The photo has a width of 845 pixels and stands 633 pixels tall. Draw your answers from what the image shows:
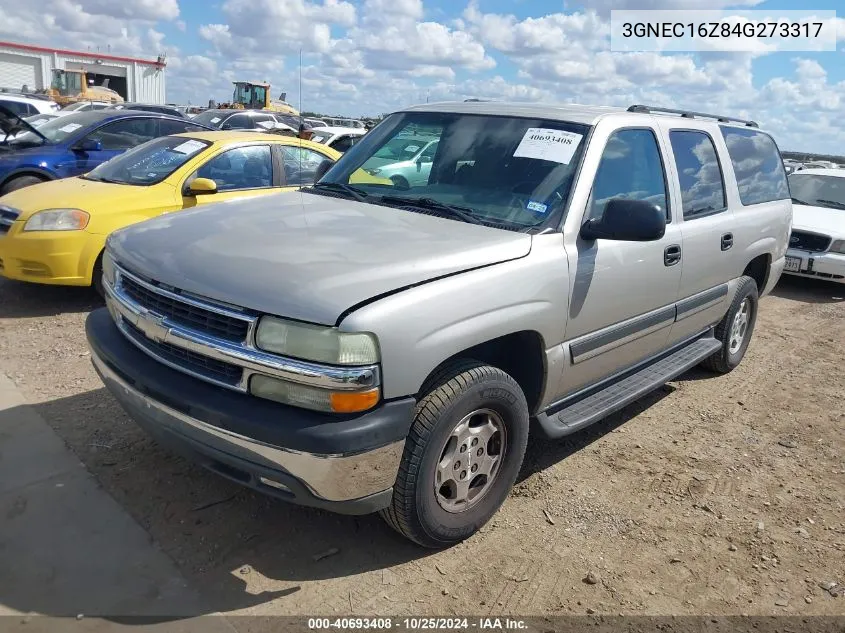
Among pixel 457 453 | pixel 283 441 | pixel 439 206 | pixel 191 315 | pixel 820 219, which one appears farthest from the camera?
pixel 820 219

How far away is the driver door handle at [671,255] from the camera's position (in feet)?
13.1

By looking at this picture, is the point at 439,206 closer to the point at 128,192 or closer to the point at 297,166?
the point at 128,192

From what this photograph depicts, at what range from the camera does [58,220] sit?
5.84m

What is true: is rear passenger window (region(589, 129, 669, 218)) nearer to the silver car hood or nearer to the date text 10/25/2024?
the silver car hood

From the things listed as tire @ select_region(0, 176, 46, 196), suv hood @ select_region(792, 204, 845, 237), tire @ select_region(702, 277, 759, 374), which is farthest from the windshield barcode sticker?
suv hood @ select_region(792, 204, 845, 237)

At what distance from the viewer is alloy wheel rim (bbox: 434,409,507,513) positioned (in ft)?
9.68

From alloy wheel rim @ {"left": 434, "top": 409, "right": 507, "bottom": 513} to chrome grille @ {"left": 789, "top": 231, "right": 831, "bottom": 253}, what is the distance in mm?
7682

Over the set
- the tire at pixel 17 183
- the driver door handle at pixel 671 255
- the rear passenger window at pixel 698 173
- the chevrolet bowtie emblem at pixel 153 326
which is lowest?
the tire at pixel 17 183

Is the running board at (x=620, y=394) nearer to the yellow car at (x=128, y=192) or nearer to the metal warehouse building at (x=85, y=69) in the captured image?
the yellow car at (x=128, y=192)

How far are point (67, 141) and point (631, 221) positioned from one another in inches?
310

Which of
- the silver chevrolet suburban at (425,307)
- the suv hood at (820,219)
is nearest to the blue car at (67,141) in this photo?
the silver chevrolet suburban at (425,307)

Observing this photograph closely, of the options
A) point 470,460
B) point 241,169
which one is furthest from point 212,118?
point 470,460

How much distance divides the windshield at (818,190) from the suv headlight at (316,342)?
9912 millimetres

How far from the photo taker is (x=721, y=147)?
486 centimetres
